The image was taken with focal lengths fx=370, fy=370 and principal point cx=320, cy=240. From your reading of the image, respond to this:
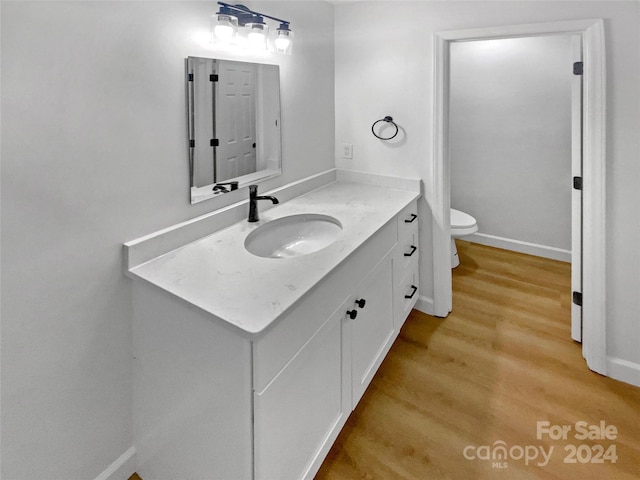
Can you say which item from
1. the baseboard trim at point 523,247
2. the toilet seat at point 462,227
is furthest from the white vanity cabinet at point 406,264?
the baseboard trim at point 523,247

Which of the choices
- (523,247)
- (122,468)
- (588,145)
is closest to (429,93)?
(588,145)

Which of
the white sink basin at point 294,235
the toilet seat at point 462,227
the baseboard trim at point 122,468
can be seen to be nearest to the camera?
the baseboard trim at point 122,468

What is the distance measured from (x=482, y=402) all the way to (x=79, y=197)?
1859mm

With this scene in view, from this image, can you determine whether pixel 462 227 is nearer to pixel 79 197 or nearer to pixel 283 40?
pixel 283 40

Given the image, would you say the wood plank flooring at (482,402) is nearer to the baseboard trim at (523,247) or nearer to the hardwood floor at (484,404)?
the hardwood floor at (484,404)

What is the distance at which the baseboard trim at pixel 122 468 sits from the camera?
1335 millimetres

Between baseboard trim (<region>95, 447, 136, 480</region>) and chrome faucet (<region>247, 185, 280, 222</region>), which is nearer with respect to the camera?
baseboard trim (<region>95, 447, 136, 480</region>)

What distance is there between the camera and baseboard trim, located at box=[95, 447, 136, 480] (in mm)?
1335


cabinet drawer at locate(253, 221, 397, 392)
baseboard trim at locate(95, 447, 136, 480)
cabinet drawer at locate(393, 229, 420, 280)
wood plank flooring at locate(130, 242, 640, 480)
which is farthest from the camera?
cabinet drawer at locate(393, 229, 420, 280)

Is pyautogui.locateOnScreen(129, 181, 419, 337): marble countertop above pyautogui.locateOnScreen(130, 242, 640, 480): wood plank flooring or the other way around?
above

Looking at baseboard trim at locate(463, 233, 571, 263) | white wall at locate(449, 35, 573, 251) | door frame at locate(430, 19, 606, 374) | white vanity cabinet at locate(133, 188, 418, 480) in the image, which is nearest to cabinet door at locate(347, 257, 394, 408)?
white vanity cabinet at locate(133, 188, 418, 480)

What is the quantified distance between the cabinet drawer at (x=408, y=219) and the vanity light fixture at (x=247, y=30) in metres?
1.03

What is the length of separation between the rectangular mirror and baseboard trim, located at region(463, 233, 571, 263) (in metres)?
2.56

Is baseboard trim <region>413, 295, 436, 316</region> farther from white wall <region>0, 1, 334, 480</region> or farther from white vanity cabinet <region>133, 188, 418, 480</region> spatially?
white wall <region>0, 1, 334, 480</region>
